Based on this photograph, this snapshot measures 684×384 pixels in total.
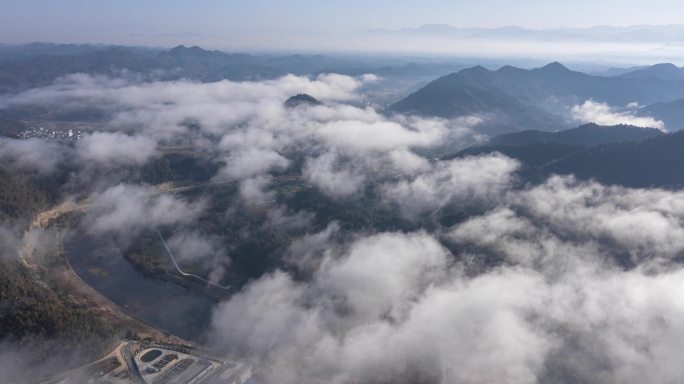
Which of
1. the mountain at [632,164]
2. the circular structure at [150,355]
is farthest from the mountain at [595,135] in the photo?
the circular structure at [150,355]

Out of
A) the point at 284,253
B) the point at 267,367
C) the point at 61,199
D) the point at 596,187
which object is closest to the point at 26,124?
the point at 61,199

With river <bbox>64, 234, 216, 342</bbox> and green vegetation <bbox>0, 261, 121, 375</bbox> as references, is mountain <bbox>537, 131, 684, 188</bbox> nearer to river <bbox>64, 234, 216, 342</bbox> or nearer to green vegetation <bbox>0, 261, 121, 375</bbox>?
river <bbox>64, 234, 216, 342</bbox>

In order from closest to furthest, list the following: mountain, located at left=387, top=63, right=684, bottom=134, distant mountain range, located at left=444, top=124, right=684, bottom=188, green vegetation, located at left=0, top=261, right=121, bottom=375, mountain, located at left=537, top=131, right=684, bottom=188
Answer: green vegetation, located at left=0, top=261, right=121, bottom=375 → mountain, located at left=537, top=131, right=684, bottom=188 → distant mountain range, located at left=444, top=124, right=684, bottom=188 → mountain, located at left=387, top=63, right=684, bottom=134

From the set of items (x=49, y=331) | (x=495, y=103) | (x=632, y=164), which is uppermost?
(x=495, y=103)

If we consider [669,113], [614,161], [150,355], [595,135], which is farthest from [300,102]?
[150,355]

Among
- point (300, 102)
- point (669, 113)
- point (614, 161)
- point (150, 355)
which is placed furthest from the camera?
point (300, 102)

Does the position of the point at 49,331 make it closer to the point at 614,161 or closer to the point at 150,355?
the point at 150,355

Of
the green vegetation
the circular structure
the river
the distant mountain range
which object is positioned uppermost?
the distant mountain range

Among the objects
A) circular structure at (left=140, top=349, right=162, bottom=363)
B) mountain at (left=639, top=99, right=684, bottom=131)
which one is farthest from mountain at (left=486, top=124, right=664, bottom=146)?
circular structure at (left=140, top=349, right=162, bottom=363)
